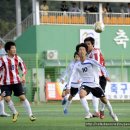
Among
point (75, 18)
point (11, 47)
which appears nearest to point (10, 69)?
point (11, 47)

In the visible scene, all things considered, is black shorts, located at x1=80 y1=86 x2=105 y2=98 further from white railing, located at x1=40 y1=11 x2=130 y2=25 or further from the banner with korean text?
white railing, located at x1=40 y1=11 x2=130 y2=25

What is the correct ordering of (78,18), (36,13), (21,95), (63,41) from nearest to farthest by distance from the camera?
1. (21,95)
2. (63,41)
3. (36,13)
4. (78,18)

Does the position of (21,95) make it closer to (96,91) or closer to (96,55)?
(96,91)

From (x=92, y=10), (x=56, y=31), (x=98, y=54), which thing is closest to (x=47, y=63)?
(x=56, y=31)

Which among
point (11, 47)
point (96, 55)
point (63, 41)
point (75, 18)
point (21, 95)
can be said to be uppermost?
point (75, 18)

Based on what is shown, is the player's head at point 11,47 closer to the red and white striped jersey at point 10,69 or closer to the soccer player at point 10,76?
the soccer player at point 10,76

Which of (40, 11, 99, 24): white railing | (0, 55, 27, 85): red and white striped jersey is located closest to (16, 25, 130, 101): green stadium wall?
(40, 11, 99, 24): white railing

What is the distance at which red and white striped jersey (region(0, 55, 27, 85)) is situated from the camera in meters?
15.8

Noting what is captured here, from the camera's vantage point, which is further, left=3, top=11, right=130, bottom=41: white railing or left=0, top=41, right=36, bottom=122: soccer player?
left=3, top=11, right=130, bottom=41: white railing

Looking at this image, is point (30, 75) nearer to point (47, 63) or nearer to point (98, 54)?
point (47, 63)

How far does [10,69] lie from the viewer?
15969mm

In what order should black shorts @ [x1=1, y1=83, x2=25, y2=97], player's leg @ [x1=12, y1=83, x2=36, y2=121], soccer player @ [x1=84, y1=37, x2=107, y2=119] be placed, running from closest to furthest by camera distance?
player's leg @ [x1=12, y1=83, x2=36, y2=121], black shorts @ [x1=1, y1=83, x2=25, y2=97], soccer player @ [x1=84, y1=37, x2=107, y2=119]

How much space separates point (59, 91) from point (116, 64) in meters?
5.53

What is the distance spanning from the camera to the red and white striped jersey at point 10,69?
51.9 feet
